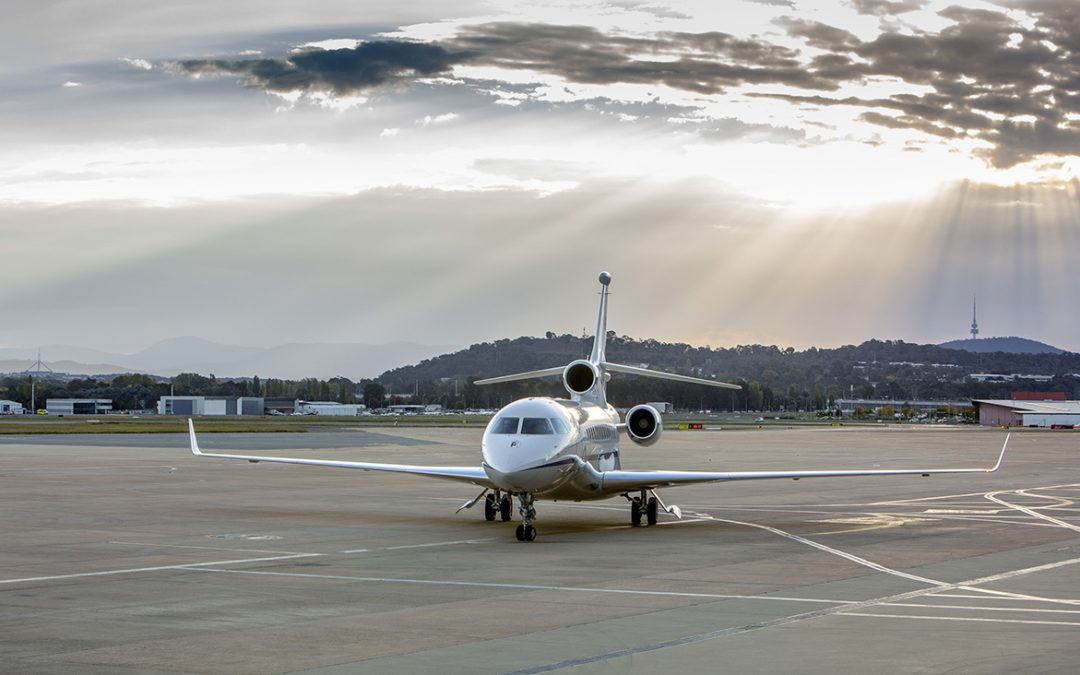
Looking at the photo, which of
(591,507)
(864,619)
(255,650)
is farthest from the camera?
(591,507)

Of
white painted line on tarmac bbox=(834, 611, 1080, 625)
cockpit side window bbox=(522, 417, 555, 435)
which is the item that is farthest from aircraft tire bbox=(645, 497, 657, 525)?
white painted line on tarmac bbox=(834, 611, 1080, 625)

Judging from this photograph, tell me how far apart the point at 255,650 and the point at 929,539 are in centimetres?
1678

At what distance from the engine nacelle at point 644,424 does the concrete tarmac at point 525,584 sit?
2.28 meters

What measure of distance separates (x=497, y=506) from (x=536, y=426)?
4.30 meters

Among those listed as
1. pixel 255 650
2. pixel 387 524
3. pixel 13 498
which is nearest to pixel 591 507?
pixel 387 524

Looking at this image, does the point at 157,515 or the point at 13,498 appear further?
the point at 13,498

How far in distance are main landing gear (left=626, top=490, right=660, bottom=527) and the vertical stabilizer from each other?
5838 millimetres

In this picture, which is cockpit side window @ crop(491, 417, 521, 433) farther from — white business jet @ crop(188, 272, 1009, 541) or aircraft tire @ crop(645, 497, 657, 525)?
aircraft tire @ crop(645, 497, 657, 525)

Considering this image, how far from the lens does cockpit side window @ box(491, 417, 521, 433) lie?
25.0m

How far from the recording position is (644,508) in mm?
27938

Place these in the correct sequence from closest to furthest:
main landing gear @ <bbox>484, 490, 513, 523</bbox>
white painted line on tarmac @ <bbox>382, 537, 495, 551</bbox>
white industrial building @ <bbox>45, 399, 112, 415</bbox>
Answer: white painted line on tarmac @ <bbox>382, 537, 495, 551</bbox> → main landing gear @ <bbox>484, 490, 513, 523</bbox> → white industrial building @ <bbox>45, 399, 112, 415</bbox>

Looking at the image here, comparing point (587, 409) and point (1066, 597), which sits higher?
point (587, 409)

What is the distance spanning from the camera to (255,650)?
40.7 feet

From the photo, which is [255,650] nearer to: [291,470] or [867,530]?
[867,530]
